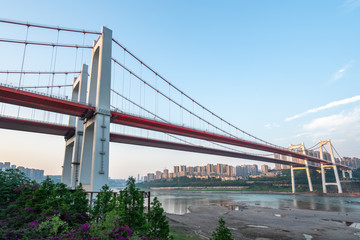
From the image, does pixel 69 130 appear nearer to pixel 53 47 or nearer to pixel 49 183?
pixel 53 47

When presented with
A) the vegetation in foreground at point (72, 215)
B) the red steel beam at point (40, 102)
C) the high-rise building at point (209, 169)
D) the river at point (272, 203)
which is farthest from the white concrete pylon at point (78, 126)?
the high-rise building at point (209, 169)

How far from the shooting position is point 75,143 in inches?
1036

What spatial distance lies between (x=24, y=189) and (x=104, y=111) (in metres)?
12.1

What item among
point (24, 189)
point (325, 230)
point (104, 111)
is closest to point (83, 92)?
point (104, 111)

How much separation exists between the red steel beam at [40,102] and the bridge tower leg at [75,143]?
19.7 feet

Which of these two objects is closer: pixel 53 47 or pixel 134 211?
pixel 134 211

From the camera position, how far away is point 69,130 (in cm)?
2912

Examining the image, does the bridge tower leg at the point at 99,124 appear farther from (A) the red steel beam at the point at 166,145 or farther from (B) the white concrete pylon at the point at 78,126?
(A) the red steel beam at the point at 166,145

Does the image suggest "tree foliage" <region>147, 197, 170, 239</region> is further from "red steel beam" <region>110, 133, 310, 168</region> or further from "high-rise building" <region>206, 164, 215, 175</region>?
"high-rise building" <region>206, 164, 215, 175</region>

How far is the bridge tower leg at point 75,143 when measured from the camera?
25.5 meters

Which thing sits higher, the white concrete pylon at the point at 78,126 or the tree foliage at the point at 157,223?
the white concrete pylon at the point at 78,126

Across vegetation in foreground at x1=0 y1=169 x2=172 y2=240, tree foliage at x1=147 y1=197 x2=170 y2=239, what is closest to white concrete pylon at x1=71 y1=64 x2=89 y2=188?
vegetation in foreground at x1=0 y1=169 x2=172 y2=240

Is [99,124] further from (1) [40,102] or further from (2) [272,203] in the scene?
(2) [272,203]

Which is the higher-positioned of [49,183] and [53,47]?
[53,47]
